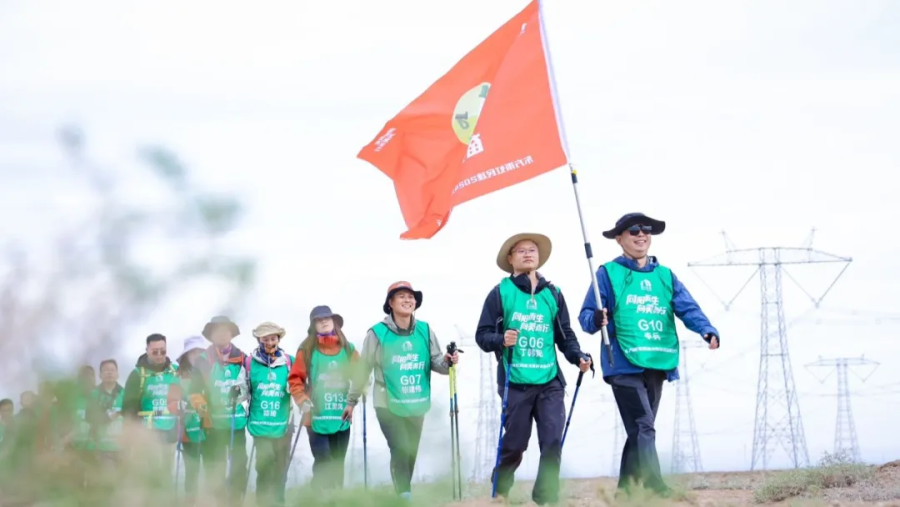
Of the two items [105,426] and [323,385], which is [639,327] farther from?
[105,426]

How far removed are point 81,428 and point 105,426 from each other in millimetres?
141

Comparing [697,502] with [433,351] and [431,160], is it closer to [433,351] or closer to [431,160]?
[433,351]

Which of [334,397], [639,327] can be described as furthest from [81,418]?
[334,397]

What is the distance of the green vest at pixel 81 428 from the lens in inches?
176

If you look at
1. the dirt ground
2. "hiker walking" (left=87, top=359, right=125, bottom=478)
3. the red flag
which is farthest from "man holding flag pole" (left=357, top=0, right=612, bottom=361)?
"hiker walking" (left=87, top=359, right=125, bottom=478)

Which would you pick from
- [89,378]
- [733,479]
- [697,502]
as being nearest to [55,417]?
[89,378]

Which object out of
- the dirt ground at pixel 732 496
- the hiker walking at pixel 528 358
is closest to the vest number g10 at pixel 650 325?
the hiker walking at pixel 528 358

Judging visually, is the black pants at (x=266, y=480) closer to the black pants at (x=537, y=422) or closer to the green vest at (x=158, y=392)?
the black pants at (x=537, y=422)

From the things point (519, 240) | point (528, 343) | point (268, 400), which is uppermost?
point (519, 240)

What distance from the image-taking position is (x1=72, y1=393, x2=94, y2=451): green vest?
14.7ft

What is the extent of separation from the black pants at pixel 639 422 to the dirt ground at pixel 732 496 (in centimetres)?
25

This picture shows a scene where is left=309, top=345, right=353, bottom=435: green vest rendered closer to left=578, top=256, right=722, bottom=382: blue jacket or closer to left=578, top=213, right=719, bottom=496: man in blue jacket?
left=578, top=256, right=722, bottom=382: blue jacket

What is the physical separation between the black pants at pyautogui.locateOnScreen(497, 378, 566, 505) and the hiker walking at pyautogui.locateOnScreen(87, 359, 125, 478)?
5.56 meters

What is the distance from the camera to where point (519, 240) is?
1049 cm
